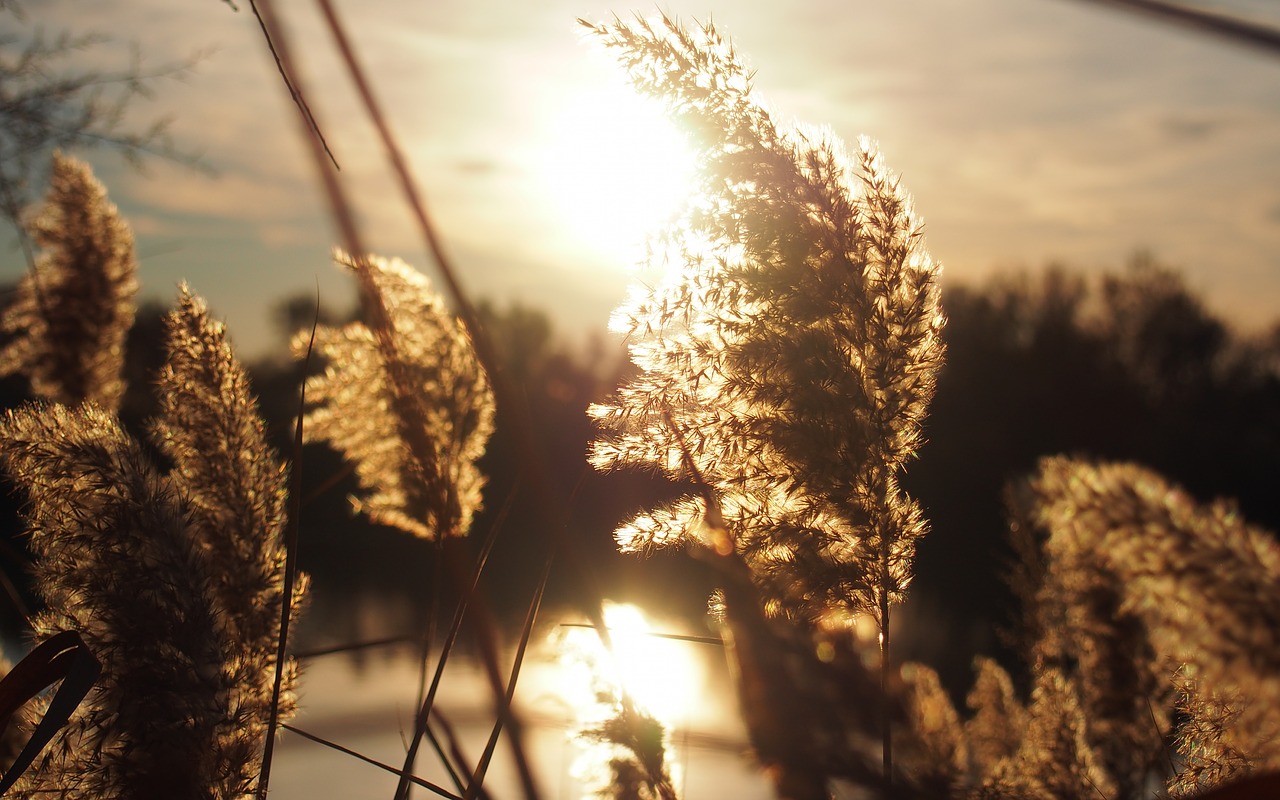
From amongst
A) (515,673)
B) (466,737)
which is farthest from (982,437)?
(515,673)

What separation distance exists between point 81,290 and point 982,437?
63.2 ft

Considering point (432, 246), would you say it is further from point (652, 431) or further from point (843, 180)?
point (843, 180)

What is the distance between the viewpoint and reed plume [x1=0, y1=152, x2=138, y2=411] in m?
2.95

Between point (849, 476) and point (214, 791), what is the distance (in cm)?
96

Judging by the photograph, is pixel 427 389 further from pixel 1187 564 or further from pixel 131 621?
pixel 1187 564

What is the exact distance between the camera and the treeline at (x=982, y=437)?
11852 mm

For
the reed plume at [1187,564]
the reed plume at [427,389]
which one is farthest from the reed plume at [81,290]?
the reed plume at [1187,564]

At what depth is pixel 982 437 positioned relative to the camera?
1991 centimetres

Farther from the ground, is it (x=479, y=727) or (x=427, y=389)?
(x=427, y=389)

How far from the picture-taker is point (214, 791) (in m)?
1.20

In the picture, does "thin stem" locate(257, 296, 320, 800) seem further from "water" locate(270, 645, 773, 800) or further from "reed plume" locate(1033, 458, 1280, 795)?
"reed plume" locate(1033, 458, 1280, 795)

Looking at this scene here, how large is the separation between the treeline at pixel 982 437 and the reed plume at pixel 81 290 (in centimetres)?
483

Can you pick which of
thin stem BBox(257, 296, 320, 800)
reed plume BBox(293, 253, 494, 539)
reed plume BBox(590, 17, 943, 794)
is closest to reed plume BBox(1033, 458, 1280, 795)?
reed plume BBox(590, 17, 943, 794)

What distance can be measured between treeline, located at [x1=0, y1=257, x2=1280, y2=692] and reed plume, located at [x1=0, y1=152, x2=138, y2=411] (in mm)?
4834
